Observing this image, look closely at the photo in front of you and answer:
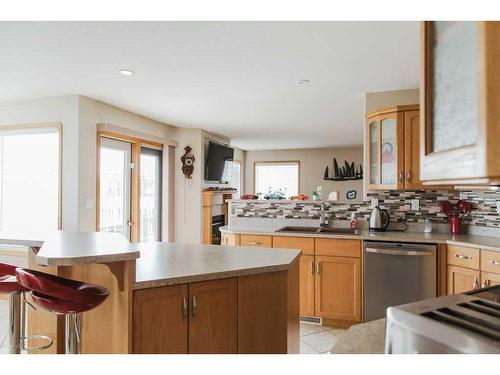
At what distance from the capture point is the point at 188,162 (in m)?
5.54

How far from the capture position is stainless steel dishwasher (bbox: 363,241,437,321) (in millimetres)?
3084

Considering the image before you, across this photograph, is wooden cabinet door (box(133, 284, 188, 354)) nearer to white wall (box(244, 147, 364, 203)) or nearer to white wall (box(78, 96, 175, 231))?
white wall (box(78, 96, 175, 231))

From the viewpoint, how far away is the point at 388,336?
86 centimetres

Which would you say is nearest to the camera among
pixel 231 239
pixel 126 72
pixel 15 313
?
pixel 15 313

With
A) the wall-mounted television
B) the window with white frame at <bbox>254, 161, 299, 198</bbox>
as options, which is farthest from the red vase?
the window with white frame at <bbox>254, 161, 299, 198</bbox>

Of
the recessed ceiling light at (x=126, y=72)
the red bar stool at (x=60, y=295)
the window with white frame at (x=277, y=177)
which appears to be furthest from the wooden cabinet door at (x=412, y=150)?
the window with white frame at (x=277, y=177)

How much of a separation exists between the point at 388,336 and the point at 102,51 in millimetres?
2609

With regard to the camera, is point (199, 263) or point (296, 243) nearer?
point (199, 263)

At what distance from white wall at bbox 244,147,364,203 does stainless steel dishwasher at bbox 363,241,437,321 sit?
17.4ft

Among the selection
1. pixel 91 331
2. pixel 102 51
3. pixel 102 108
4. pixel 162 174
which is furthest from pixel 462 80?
pixel 162 174

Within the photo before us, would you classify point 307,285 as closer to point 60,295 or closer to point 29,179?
point 60,295

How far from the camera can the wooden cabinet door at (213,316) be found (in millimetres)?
1798

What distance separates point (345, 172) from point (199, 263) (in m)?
6.94

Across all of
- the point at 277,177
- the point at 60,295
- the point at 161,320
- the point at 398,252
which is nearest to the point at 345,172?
the point at 277,177
